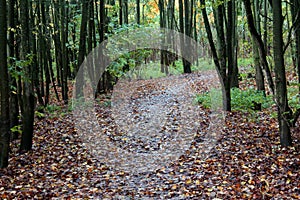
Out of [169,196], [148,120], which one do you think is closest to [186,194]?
[169,196]

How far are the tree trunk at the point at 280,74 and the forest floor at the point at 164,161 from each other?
395 millimetres

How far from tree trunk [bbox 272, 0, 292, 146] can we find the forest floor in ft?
1.30

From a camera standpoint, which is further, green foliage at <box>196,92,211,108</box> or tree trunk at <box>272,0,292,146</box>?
green foliage at <box>196,92,211,108</box>

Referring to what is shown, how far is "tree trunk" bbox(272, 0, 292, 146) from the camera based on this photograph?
7.14 meters

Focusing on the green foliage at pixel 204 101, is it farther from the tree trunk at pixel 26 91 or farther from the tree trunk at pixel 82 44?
the tree trunk at pixel 26 91

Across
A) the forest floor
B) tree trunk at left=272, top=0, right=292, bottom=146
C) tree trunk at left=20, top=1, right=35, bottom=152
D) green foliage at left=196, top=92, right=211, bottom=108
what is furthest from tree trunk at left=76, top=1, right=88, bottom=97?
tree trunk at left=272, top=0, right=292, bottom=146

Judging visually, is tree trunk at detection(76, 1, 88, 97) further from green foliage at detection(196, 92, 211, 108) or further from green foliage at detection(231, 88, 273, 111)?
green foliage at detection(231, 88, 273, 111)

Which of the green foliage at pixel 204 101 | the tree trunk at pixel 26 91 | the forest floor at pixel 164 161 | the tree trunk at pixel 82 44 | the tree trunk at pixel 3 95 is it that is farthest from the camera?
the tree trunk at pixel 82 44

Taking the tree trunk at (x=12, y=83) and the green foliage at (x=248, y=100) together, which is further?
the green foliage at (x=248, y=100)

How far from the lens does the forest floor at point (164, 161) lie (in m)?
6.22

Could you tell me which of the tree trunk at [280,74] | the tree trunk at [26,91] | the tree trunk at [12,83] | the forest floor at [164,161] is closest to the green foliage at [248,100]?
the forest floor at [164,161]

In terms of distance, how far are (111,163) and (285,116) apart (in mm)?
4059

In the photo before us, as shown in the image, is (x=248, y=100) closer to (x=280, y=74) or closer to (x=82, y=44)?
(x=280, y=74)

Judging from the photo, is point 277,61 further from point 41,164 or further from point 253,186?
point 41,164
